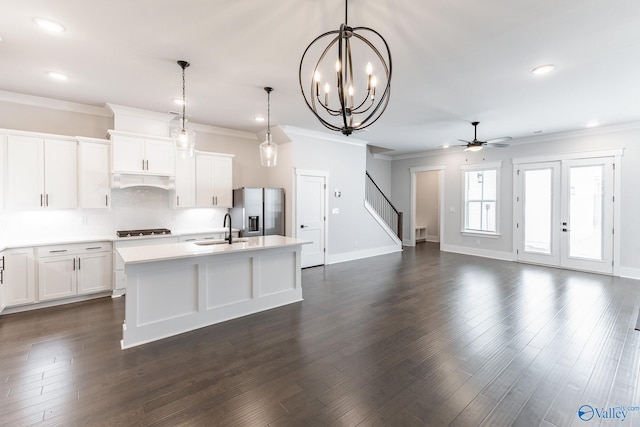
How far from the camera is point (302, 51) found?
3.07 metres

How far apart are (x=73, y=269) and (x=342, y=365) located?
13.5ft

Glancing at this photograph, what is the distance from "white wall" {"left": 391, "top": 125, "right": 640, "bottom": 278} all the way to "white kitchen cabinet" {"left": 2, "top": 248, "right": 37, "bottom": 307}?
8847 millimetres

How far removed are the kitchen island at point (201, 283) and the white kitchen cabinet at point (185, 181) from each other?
5.77 feet

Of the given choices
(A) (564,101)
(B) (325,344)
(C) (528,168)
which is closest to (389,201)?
(C) (528,168)

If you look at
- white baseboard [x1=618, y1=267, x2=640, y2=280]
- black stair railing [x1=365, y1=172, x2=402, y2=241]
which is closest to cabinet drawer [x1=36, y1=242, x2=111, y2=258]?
black stair railing [x1=365, y1=172, x2=402, y2=241]

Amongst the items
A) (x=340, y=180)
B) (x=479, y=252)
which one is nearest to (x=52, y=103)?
(x=340, y=180)

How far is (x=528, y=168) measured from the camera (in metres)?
7.05

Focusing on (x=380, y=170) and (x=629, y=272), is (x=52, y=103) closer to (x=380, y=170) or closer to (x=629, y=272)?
(x=380, y=170)

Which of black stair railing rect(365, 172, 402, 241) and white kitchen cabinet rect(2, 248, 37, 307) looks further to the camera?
black stair railing rect(365, 172, 402, 241)

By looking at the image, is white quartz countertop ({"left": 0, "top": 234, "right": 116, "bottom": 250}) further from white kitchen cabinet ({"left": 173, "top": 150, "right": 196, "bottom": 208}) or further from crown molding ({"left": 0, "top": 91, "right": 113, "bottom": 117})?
crown molding ({"left": 0, "top": 91, "right": 113, "bottom": 117})

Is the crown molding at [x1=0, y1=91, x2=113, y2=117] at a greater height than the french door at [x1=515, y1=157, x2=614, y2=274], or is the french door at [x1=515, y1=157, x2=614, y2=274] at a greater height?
the crown molding at [x1=0, y1=91, x2=113, y2=117]

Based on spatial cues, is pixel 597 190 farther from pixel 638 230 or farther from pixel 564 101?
pixel 564 101

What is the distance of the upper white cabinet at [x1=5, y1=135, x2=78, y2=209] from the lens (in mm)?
4023

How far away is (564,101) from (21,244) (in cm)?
797
